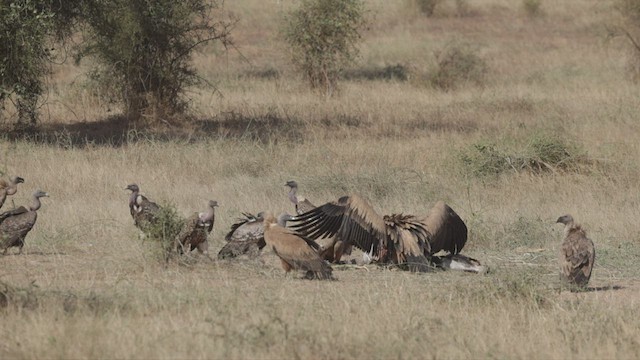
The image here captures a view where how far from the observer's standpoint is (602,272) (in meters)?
9.75

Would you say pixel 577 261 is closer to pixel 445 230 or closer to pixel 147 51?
pixel 445 230

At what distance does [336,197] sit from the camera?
13.2 meters

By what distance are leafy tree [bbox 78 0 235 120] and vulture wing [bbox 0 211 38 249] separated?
371 inches

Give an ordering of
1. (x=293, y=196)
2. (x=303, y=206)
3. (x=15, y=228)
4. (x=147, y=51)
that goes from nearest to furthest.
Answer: (x=15, y=228)
(x=303, y=206)
(x=293, y=196)
(x=147, y=51)

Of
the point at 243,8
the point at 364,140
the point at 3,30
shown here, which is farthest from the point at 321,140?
the point at 243,8

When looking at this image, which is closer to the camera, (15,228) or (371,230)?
(15,228)

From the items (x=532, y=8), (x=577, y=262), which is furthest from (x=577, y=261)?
(x=532, y=8)

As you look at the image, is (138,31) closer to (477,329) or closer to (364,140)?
(364,140)

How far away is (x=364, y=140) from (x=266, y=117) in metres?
3.05

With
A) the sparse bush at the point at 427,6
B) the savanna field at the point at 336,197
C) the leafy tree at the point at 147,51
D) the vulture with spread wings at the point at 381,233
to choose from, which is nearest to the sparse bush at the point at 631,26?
the savanna field at the point at 336,197

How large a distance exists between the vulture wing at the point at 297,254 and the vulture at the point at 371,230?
55cm

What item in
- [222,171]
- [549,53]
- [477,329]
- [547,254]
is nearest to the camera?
[477,329]

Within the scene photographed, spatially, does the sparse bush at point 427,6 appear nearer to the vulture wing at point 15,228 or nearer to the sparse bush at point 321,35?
the sparse bush at point 321,35

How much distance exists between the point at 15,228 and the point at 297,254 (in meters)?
2.45
